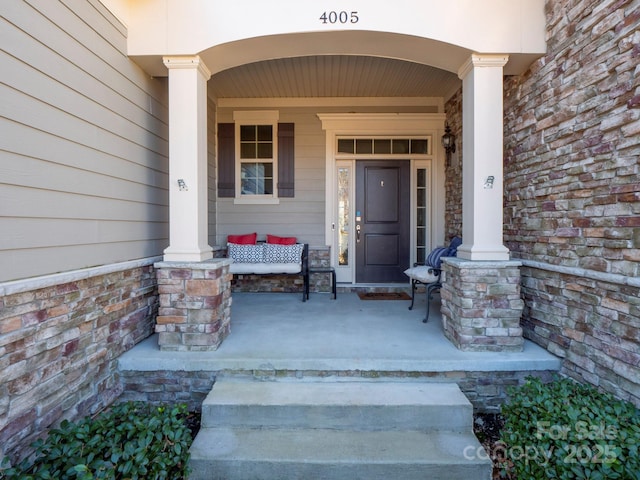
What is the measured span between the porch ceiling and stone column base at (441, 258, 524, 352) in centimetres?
257

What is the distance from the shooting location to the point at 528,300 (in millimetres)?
3008

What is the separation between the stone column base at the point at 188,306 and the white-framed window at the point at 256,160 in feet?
8.21

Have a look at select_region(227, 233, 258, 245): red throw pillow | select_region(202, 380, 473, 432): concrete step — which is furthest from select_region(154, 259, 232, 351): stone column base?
select_region(227, 233, 258, 245): red throw pillow

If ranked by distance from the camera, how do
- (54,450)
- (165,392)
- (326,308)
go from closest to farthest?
1. (54,450)
2. (165,392)
3. (326,308)

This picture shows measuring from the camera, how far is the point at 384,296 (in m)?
4.82

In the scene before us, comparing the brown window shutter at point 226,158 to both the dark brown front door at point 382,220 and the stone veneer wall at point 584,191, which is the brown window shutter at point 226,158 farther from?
the stone veneer wall at point 584,191

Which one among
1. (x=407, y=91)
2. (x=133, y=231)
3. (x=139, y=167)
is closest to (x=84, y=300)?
(x=133, y=231)

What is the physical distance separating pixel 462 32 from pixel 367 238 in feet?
9.62

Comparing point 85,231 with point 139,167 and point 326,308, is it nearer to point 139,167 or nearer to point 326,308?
point 139,167

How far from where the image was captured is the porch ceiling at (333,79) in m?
4.08

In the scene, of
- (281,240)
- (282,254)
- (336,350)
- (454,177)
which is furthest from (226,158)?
(336,350)

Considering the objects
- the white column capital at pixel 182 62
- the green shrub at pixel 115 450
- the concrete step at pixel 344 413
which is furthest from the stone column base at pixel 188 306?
the white column capital at pixel 182 62

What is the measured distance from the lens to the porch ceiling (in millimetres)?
4078

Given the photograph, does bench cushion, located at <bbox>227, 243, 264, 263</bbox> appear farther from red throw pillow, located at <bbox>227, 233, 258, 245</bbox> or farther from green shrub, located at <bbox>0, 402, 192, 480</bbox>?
green shrub, located at <bbox>0, 402, 192, 480</bbox>
